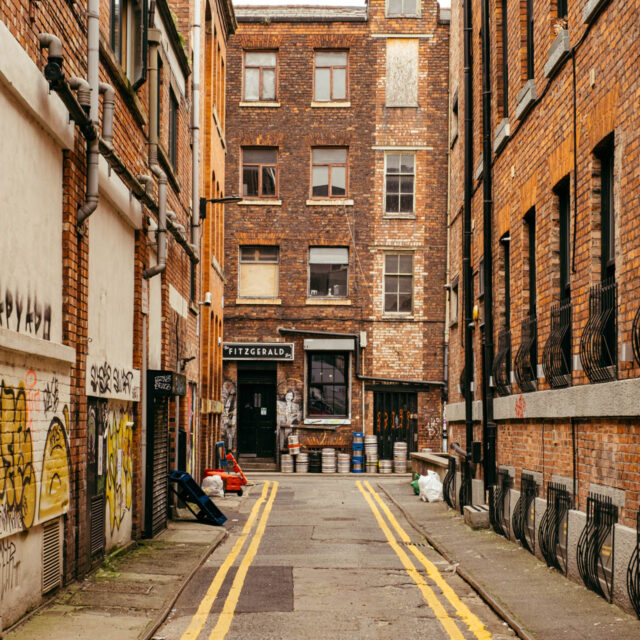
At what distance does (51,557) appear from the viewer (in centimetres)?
966

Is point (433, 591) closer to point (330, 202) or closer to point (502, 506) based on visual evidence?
point (502, 506)

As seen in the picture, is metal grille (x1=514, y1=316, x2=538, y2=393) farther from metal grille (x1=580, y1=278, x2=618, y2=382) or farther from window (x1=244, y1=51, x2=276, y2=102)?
window (x1=244, y1=51, x2=276, y2=102)

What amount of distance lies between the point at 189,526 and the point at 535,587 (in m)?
7.57

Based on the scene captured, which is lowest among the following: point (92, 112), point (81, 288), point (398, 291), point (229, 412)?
point (229, 412)

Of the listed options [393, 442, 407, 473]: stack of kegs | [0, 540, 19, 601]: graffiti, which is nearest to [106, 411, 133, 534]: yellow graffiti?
[0, 540, 19, 601]: graffiti

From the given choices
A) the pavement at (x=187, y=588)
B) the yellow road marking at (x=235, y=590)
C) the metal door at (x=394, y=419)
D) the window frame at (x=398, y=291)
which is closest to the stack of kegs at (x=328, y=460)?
the metal door at (x=394, y=419)

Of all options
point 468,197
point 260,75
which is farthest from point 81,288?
point 260,75

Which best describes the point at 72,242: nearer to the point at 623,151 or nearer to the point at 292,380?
the point at 623,151

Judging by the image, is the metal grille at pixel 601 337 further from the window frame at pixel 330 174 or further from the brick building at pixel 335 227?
the window frame at pixel 330 174

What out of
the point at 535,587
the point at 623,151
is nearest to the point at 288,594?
the point at 535,587

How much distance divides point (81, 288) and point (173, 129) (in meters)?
8.97

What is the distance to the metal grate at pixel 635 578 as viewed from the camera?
873cm

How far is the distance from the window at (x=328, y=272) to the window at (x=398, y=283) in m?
1.46

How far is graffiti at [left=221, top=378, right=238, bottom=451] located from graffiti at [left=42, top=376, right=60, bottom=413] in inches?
1015
